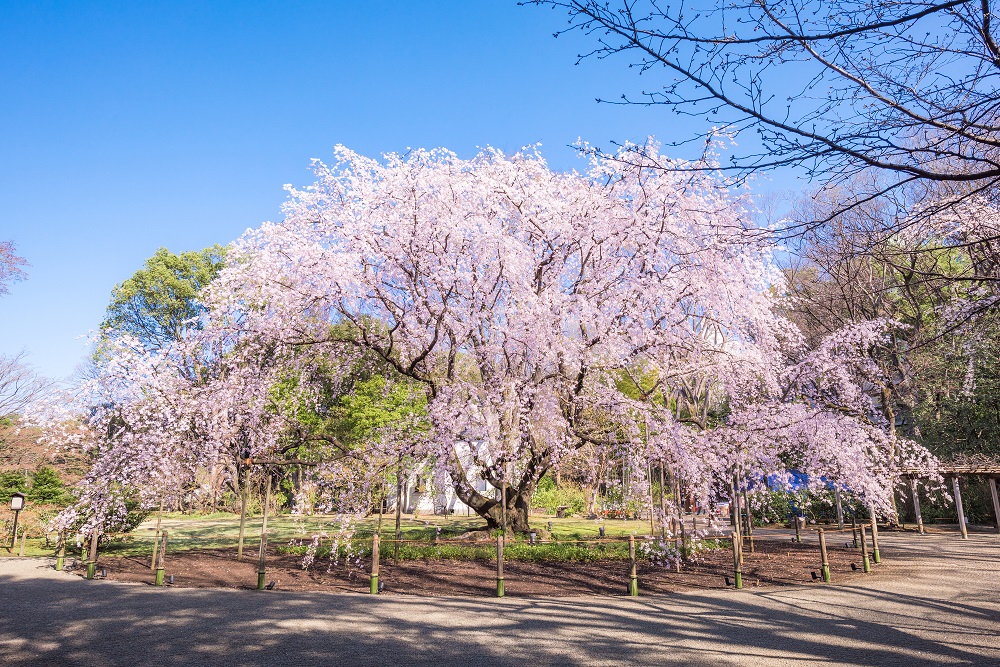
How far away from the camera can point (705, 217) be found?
46.5 feet

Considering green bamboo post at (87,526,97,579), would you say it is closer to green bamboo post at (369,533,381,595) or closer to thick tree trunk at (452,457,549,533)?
green bamboo post at (369,533,381,595)

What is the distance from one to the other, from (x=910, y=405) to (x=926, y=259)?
22.1ft

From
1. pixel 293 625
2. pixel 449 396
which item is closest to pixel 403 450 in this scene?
pixel 449 396

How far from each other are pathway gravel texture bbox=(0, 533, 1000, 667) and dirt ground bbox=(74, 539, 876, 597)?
86 centimetres

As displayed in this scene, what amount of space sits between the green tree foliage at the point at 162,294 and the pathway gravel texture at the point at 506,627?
2614cm

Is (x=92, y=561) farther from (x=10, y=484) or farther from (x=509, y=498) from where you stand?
(x=10, y=484)

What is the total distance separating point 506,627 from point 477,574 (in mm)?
5088

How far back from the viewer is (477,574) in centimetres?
1329

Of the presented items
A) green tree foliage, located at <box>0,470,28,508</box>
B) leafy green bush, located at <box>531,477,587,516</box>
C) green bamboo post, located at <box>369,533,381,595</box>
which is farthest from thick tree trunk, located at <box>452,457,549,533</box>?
green tree foliage, located at <box>0,470,28,508</box>

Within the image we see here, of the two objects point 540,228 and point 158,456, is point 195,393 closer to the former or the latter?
point 158,456

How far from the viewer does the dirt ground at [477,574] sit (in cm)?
1189

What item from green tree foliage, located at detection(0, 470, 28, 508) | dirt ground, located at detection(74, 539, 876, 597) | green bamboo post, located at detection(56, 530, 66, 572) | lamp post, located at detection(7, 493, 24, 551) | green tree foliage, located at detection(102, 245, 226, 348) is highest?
green tree foliage, located at detection(102, 245, 226, 348)

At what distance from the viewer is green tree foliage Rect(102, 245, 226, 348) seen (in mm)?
35438

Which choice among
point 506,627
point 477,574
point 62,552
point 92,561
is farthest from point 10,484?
point 506,627
